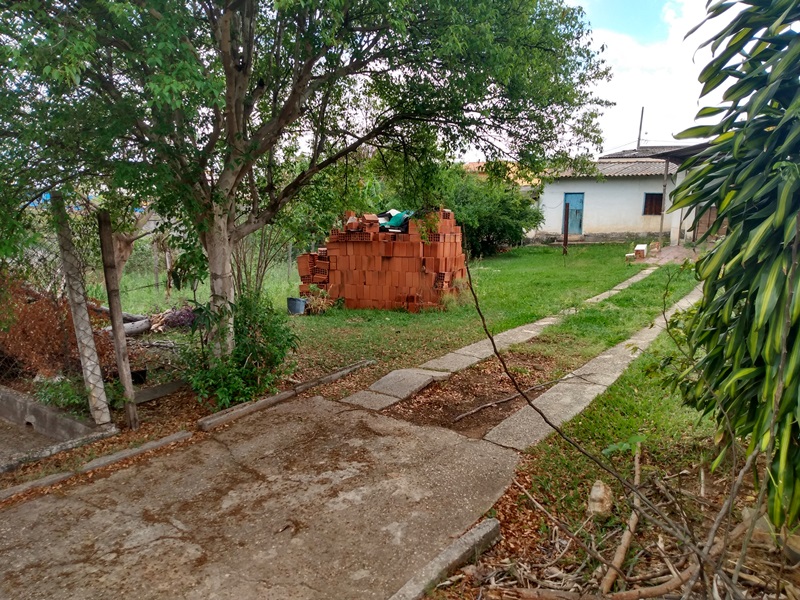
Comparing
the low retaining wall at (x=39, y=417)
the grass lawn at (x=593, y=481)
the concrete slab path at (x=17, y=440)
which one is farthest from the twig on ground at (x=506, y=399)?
the concrete slab path at (x=17, y=440)

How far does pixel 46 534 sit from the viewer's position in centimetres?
298

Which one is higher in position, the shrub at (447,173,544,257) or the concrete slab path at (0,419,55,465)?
the shrub at (447,173,544,257)

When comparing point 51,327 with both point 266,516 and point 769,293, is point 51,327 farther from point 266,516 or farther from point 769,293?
point 769,293

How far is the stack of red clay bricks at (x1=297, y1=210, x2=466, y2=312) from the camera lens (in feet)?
33.3

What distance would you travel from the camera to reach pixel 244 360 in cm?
505

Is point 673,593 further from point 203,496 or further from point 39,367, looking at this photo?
point 39,367

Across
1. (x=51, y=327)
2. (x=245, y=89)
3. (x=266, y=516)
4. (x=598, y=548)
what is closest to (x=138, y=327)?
→ (x=51, y=327)

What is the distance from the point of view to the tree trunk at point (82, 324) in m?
4.18

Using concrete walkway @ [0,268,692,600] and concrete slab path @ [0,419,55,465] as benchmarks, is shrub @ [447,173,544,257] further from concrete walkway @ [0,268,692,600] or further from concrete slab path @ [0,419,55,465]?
concrete slab path @ [0,419,55,465]

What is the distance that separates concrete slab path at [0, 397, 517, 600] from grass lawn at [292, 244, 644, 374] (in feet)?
7.55

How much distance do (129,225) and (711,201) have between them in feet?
16.5

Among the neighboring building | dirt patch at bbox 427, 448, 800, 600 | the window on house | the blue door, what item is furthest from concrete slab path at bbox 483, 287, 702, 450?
the blue door

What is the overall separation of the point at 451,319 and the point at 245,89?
5.59m

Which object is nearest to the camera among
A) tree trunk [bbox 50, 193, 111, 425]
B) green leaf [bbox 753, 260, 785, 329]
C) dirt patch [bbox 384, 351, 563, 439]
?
green leaf [bbox 753, 260, 785, 329]
